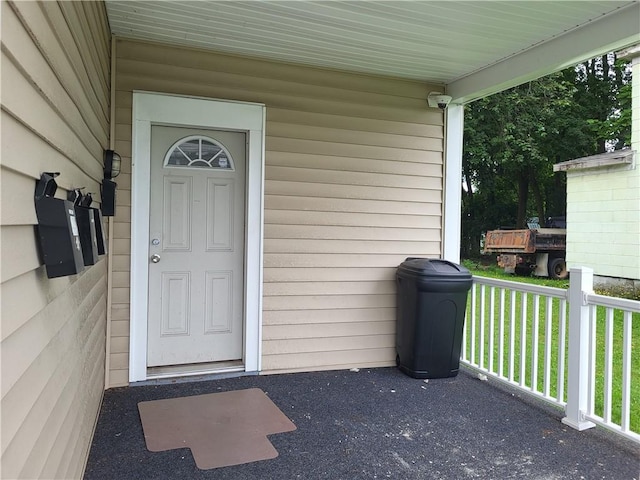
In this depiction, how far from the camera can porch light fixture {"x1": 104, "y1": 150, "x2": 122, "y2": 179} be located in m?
3.15

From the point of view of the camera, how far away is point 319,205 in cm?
395

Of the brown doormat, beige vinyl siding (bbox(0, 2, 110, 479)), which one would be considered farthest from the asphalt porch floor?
beige vinyl siding (bbox(0, 2, 110, 479))

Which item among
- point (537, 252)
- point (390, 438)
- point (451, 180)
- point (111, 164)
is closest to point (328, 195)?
point (451, 180)

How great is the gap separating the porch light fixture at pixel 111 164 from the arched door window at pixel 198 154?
0.43 meters

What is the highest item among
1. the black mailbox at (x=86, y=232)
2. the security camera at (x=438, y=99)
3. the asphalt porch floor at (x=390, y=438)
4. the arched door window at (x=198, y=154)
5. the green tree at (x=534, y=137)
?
the green tree at (x=534, y=137)

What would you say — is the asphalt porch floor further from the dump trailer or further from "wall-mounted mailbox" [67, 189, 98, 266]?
the dump trailer

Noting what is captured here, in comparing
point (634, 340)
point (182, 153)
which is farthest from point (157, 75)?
point (634, 340)

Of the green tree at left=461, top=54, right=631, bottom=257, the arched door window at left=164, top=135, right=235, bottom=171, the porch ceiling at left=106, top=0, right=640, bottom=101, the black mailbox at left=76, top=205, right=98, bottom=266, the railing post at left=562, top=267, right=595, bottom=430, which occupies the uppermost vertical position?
the green tree at left=461, top=54, right=631, bottom=257

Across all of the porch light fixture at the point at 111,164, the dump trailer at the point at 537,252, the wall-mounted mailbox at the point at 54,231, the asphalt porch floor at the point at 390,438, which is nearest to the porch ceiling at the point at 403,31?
the porch light fixture at the point at 111,164

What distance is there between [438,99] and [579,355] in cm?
241

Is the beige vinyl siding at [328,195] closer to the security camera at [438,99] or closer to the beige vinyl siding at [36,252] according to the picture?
the security camera at [438,99]

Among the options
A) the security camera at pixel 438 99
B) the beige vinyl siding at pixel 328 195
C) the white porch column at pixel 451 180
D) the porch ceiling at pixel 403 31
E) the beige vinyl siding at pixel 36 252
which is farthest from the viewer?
the white porch column at pixel 451 180

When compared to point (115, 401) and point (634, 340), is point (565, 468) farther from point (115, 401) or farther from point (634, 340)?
point (634, 340)

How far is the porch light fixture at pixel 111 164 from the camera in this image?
3149mm
